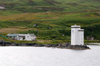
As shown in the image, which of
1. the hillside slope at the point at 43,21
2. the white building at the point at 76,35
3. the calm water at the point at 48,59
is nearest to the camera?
the calm water at the point at 48,59

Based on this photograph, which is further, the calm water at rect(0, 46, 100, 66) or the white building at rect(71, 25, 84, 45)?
the white building at rect(71, 25, 84, 45)

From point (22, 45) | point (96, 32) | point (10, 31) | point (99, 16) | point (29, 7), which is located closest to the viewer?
point (22, 45)

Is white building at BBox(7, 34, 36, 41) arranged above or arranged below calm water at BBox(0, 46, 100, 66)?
above

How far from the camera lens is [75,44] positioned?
8175cm

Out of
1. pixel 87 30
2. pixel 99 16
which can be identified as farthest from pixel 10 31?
pixel 99 16

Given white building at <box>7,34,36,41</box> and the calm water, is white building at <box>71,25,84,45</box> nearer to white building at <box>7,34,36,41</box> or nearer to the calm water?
the calm water

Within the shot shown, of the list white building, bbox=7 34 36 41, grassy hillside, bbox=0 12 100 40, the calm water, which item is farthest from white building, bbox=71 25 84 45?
grassy hillside, bbox=0 12 100 40

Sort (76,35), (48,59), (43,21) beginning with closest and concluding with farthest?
1. (48,59)
2. (76,35)
3. (43,21)

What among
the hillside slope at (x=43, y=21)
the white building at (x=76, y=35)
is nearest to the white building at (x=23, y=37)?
the hillside slope at (x=43, y=21)

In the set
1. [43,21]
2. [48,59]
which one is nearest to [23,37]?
[43,21]

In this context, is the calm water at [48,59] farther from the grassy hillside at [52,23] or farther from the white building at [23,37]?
the grassy hillside at [52,23]

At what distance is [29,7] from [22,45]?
93.6m

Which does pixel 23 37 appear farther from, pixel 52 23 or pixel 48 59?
pixel 48 59

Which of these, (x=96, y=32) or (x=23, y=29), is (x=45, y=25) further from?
(x=96, y=32)
